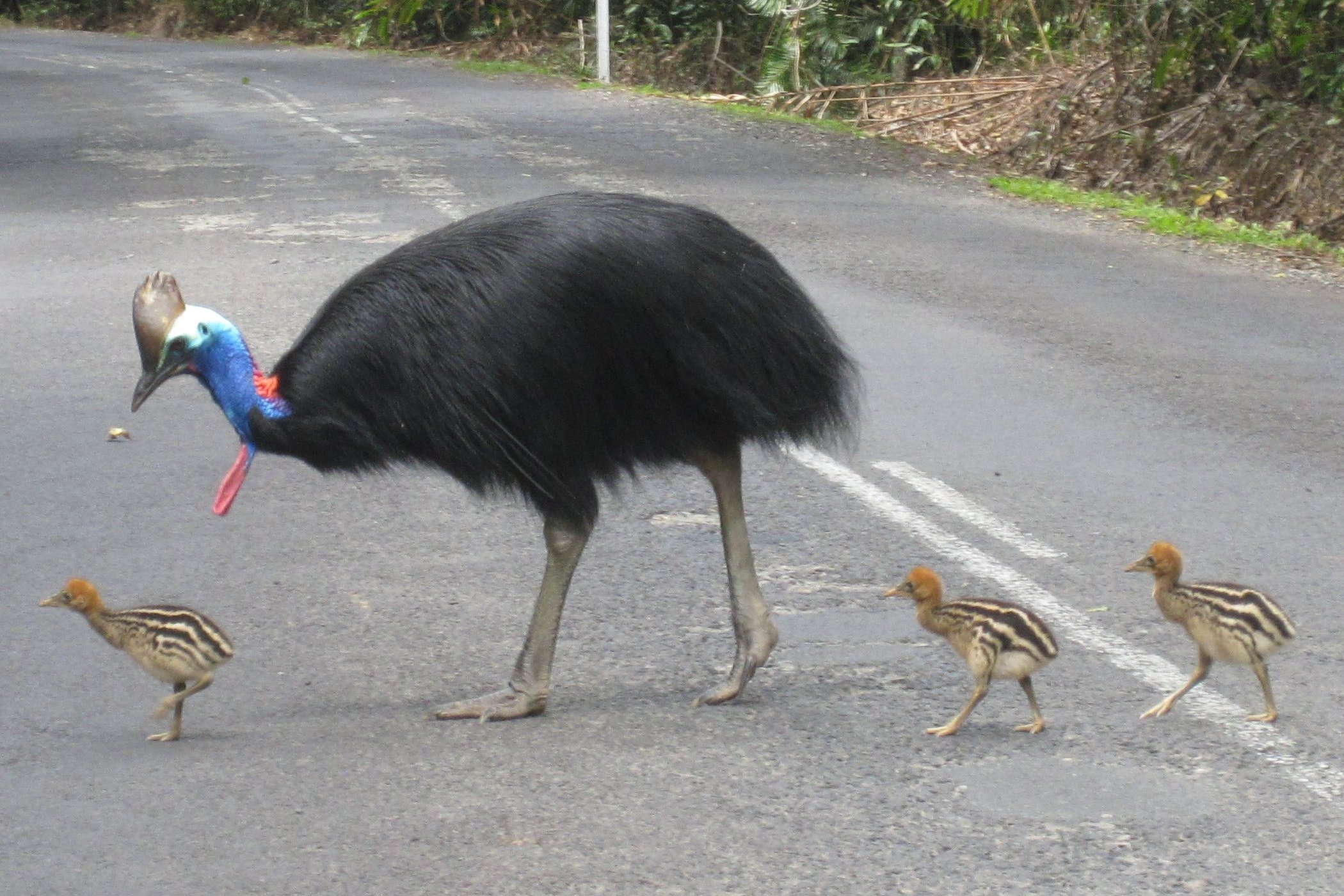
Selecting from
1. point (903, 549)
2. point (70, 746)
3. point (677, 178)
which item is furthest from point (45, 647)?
point (677, 178)

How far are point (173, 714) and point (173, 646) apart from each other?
0.69ft

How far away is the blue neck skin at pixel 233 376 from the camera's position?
14.1ft

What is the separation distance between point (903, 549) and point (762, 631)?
4.29 feet

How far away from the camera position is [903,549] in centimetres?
596

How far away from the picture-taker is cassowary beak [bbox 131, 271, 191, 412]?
4250 mm

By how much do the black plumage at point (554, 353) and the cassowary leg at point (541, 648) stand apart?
0.27 feet

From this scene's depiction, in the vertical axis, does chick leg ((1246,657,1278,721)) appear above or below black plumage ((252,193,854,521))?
below

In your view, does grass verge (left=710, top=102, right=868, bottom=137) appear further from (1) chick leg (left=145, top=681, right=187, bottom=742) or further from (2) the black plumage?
(1) chick leg (left=145, top=681, right=187, bottom=742)

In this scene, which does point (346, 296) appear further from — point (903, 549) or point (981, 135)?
point (981, 135)

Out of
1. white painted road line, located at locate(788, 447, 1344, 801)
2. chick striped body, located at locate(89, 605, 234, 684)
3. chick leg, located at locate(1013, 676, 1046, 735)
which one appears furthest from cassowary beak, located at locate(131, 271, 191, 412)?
chick leg, located at locate(1013, 676, 1046, 735)

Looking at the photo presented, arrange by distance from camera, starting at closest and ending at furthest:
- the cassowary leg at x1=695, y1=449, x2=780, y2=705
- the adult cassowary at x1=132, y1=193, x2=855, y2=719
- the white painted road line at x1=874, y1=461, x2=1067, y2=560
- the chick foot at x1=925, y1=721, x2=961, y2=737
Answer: the adult cassowary at x1=132, y1=193, x2=855, y2=719 → the chick foot at x1=925, y1=721, x2=961, y2=737 → the cassowary leg at x1=695, y1=449, x2=780, y2=705 → the white painted road line at x1=874, y1=461, x2=1067, y2=560

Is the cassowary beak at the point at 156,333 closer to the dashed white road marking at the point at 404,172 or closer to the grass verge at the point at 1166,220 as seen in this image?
the dashed white road marking at the point at 404,172

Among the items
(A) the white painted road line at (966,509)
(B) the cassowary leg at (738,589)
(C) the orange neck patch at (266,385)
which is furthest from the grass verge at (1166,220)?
(C) the orange neck patch at (266,385)

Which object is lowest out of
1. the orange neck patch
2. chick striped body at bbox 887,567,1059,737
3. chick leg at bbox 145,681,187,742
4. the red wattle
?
chick leg at bbox 145,681,187,742
